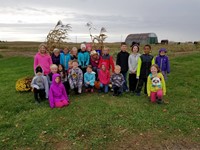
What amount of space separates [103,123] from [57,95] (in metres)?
2.07

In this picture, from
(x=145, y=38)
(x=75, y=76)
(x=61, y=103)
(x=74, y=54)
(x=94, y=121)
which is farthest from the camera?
(x=145, y=38)

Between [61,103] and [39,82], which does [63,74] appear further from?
[61,103]

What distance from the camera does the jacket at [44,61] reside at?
28.9ft

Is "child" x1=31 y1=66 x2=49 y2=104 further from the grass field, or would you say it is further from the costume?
the costume

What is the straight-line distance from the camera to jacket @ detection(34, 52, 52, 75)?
8.80 metres

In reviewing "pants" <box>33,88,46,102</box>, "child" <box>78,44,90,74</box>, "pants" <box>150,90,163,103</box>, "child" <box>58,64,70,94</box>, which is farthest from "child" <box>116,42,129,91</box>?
"pants" <box>33,88,46,102</box>

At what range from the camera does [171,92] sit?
9.62 m

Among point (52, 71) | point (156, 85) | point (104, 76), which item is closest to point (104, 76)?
point (104, 76)

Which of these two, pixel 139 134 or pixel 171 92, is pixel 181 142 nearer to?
pixel 139 134

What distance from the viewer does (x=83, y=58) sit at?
9.12 metres

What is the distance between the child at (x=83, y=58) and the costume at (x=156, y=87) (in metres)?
2.33

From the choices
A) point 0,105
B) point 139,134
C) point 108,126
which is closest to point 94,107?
point 108,126

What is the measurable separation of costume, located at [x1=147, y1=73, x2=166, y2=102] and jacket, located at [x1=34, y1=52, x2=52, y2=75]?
11.2 ft

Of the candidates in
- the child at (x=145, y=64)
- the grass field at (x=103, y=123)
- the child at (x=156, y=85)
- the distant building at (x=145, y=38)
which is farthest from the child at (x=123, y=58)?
the distant building at (x=145, y=38)
